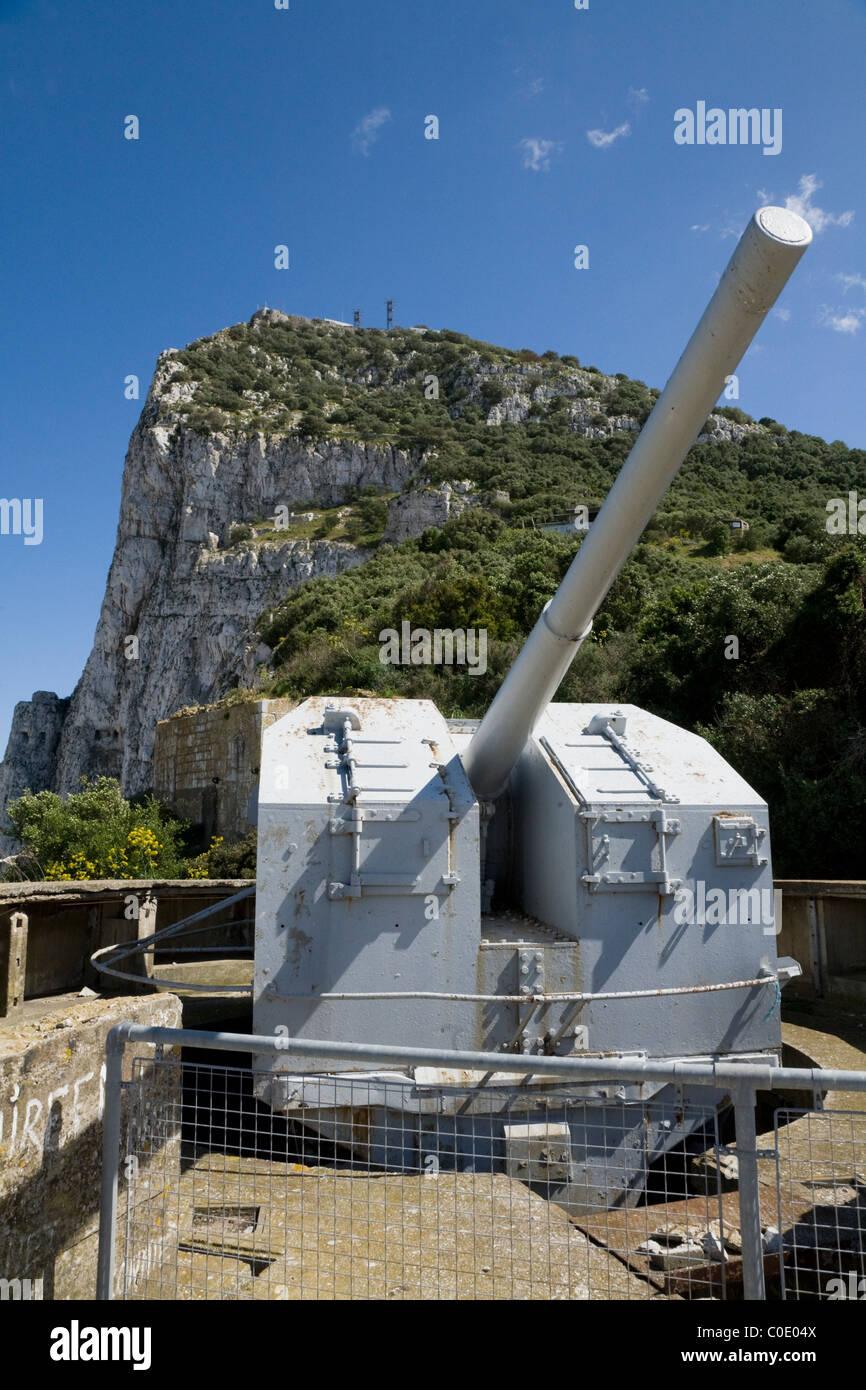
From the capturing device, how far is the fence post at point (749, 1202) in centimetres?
213

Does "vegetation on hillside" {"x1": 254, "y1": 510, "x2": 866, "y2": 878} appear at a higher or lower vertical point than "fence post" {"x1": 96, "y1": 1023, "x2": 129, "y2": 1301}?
higher

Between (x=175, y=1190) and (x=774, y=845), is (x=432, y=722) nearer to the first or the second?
(x=175, y=1190)

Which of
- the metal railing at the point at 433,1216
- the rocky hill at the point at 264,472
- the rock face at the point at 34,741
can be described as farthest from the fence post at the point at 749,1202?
the rock face at the point at 34,741

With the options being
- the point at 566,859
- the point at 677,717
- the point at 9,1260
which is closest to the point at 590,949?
the point at 566,859

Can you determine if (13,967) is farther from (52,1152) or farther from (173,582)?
(173,582)

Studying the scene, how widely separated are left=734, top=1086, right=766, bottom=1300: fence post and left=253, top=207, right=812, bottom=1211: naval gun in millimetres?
2427

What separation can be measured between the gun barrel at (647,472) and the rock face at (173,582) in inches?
1519

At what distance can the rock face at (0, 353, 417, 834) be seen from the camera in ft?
147

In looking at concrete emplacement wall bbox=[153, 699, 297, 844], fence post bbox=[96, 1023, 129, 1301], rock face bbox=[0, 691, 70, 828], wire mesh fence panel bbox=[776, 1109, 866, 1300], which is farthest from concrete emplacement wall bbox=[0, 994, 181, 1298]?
rock face bbox=[0, 691, 70, 828]

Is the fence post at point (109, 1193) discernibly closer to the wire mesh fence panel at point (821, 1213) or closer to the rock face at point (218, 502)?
the wire mesh fence panel at point (821, 1213)

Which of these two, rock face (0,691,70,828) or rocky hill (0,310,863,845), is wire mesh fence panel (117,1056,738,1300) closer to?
rocky hill (0,310,863,845)

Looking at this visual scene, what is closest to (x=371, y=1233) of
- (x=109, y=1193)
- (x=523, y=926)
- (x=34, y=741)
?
(x=109, y=1193)

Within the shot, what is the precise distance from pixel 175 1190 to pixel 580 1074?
1.49m

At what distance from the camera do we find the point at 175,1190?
114 inches
